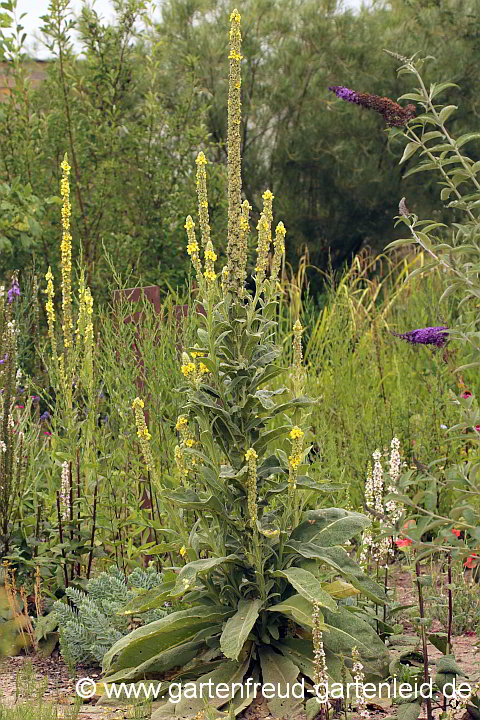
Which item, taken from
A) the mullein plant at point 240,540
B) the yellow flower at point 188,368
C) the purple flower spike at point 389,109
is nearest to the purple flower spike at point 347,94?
the purple flower spike at point 389,109

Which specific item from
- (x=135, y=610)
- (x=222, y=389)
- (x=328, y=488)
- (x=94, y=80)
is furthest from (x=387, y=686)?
(x=94, y=80)

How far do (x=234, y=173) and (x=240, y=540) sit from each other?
4.20ft

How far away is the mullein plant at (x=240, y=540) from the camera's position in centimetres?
316

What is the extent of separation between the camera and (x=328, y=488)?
3291mm

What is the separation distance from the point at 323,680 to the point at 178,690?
83cm

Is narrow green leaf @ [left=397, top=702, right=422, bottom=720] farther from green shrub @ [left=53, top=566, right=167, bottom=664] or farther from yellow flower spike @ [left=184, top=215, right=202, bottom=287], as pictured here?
yellow flower spike @ [left=184, top=215, right=202, bottom=287]

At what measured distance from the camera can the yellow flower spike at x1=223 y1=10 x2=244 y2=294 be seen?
10.5ft

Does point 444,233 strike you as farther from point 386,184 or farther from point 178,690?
point 178,690

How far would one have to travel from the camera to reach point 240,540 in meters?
3.30

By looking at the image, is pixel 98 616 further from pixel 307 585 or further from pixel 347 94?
pixel 347 94

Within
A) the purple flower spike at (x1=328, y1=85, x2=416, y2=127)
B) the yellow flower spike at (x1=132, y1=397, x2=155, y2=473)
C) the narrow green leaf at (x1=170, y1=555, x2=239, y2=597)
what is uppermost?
the purple flower spike at (x1=328, y1=85, x2=416, y2=127)

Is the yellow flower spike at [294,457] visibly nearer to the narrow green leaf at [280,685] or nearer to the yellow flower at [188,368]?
the yellow flower at [188,368]

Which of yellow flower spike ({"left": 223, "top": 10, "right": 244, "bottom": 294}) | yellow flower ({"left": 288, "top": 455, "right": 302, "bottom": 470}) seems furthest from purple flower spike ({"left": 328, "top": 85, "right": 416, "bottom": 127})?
yellow flower ({"left": 288, "top": 455, "right": 302, "bottom": 470})

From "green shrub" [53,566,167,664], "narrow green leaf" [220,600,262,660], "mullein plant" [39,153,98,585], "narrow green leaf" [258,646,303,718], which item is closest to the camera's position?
"narrow green leaf" [220,600,262,660]
